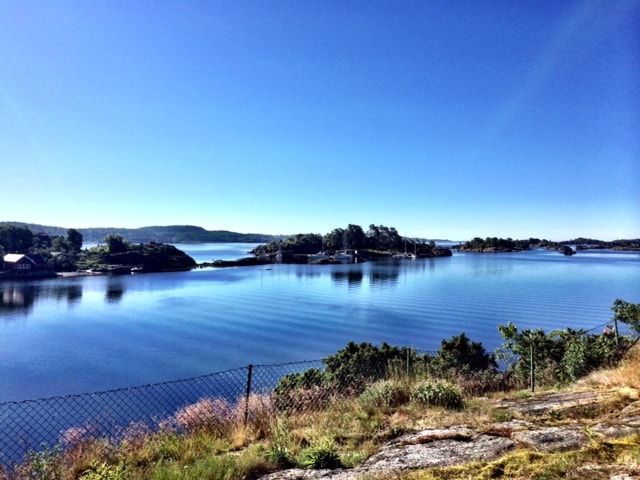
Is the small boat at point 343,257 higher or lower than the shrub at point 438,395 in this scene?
lower

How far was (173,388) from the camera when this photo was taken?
18.6m

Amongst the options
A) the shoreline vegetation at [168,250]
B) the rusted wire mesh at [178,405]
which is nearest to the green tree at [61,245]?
the shoreline vegetation at [168,250]

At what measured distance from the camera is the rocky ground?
3.11 meters

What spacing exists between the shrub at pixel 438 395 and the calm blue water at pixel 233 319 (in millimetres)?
12577

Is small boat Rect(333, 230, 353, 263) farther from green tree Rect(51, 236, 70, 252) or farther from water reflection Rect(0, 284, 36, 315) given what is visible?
water reflection Rect(0, 284, 36, 315)

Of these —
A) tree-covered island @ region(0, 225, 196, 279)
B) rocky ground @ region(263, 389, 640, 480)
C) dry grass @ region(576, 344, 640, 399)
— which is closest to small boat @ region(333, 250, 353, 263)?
tree-covered island @ region(0, 225, 196, 279)

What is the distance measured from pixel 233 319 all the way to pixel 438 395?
37638 mm

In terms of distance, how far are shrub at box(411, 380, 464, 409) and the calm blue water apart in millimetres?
12577

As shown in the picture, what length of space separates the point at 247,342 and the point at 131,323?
50.5 feet

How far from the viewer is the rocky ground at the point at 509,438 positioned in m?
3.11

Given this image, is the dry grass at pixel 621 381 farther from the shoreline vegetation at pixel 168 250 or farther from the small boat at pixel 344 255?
the small boat at pixel 344 255

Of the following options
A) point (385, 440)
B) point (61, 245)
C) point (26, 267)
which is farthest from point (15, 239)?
point (385, 440)

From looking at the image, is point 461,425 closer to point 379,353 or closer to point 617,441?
point 617,441

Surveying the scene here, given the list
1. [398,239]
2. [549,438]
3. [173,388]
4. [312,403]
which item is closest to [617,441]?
[549,438]
